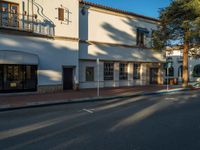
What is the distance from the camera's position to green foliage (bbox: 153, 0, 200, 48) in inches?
827

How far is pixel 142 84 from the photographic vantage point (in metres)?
26.2

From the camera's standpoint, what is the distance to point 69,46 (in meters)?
19.1

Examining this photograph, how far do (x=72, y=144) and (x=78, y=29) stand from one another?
15.3 meters

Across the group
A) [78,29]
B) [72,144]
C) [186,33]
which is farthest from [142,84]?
[72,144]

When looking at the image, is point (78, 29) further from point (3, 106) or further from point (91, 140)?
point (91, 140)

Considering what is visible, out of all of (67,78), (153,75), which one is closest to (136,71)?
(153,75)

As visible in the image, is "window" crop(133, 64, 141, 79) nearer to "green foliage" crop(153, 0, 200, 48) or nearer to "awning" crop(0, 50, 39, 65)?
"green foliage" crop(153, 0, 200, 48)

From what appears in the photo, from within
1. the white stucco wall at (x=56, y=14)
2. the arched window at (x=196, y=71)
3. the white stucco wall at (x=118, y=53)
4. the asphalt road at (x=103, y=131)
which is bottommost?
the asphalt road at (x=103, y=131)

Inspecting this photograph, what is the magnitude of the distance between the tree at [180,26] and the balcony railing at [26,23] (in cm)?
1192

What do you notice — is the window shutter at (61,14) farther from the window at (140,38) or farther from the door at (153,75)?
the door at (153,75)

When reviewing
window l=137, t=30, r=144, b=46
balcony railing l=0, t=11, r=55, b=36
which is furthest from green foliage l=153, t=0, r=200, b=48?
balcony railing l=0, t=11, r=55, b=36

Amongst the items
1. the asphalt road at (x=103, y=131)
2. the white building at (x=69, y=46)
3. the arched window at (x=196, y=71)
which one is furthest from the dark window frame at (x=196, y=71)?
the asphalt road at (x=103, y=131)

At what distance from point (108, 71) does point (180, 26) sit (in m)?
8.50

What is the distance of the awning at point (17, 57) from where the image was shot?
15.1 m
